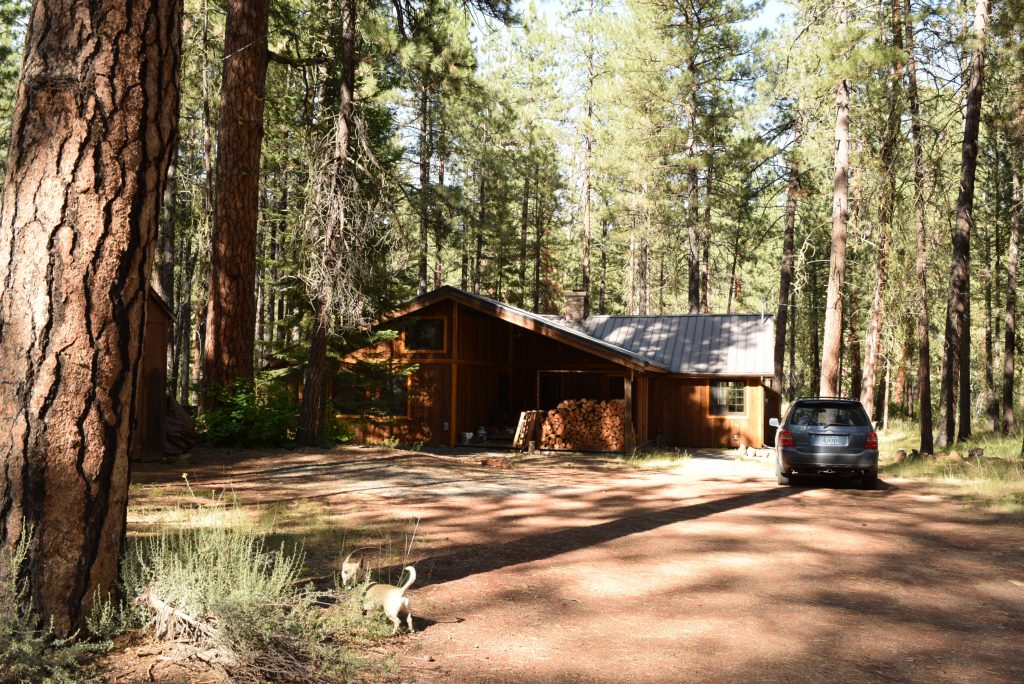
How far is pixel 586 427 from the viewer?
21.4 metres

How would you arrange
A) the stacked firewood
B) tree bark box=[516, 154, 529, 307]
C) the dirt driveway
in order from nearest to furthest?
the dirt driveway < the stacked firewood < tree bark box=[516, 154, 529, 307]

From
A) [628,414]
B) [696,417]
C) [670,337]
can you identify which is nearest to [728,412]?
[696,417]

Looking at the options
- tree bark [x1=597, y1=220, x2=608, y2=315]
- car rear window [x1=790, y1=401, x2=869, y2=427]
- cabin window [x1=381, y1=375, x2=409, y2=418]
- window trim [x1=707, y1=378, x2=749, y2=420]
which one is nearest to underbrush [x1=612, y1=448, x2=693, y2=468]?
window trim [x1=707, y1=378, x2=749, y2=420]

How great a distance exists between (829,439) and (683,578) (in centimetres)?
721

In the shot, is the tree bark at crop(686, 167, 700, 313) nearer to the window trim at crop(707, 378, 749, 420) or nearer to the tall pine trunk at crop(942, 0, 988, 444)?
the window trim at crop(707, 378, 749, 420)

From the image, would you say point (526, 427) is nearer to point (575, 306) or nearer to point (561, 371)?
point (561, 371)

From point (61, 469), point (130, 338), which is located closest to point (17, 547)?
point (61, 469)

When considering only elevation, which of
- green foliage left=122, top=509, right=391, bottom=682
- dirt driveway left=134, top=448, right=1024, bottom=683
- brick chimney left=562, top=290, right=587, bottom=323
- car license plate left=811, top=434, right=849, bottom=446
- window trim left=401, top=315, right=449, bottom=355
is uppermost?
brick chimney left=562, top=290, right=587, bottom=323

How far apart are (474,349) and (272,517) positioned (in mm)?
13710

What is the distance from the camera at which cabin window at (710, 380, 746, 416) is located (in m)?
23.4

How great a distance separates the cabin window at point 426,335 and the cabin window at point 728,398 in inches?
353

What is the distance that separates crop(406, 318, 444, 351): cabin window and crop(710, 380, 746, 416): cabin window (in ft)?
29.4

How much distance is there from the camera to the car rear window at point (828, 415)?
12.8 meters

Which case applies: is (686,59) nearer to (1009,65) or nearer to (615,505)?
(1009,65)
